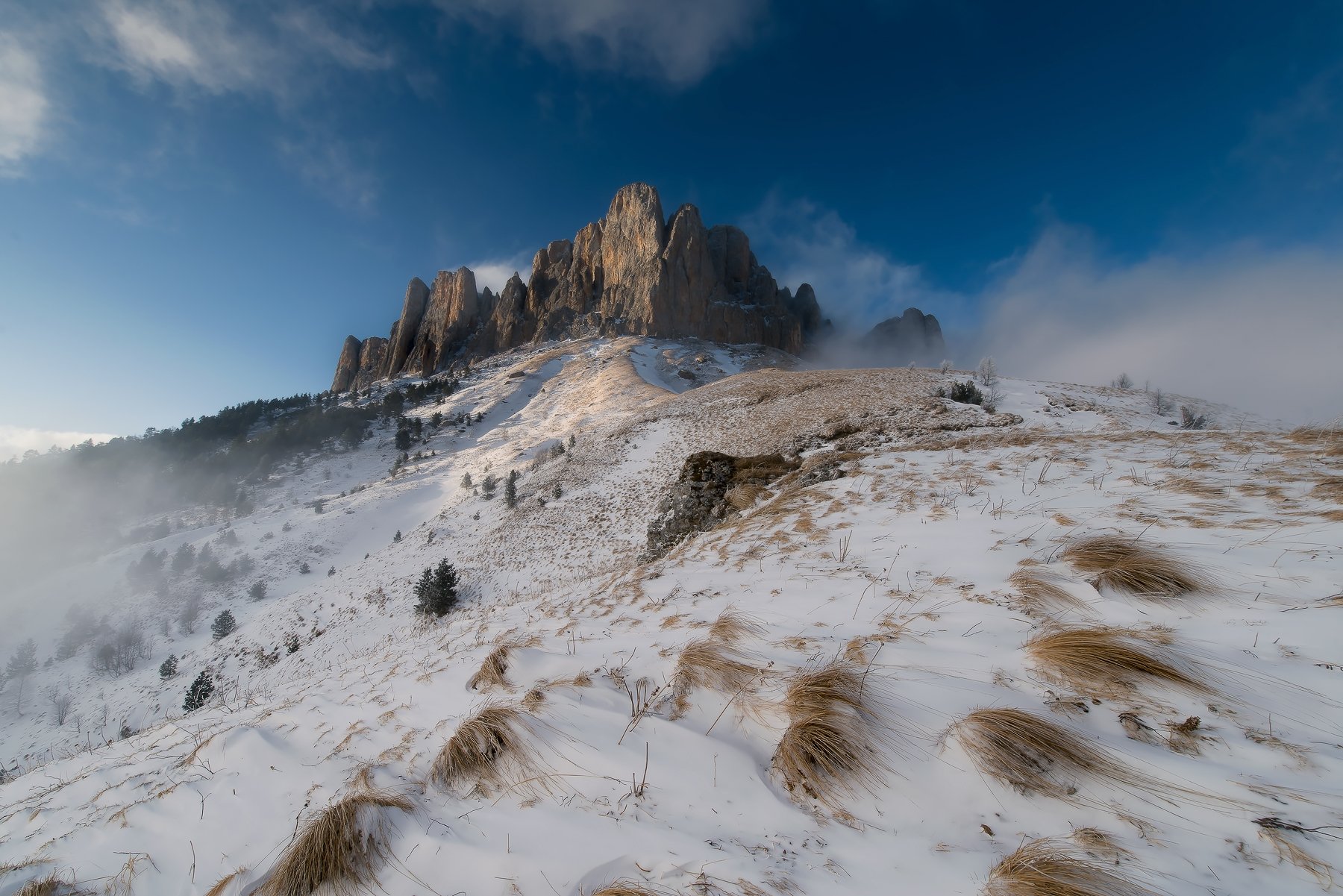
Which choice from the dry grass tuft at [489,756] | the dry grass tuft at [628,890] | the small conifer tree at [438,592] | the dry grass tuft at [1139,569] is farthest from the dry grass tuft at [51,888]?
the small conifer tree at [438,592]

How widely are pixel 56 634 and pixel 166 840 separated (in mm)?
29736

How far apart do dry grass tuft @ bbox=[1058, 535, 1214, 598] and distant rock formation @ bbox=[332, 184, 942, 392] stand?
70.0 m

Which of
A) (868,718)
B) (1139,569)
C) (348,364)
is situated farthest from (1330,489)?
(348,364)

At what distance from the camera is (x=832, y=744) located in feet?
6.24

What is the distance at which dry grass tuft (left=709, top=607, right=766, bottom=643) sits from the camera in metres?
3.02

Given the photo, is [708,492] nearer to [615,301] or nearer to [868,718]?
[868,718]

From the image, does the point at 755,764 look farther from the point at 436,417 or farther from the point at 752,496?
the point at 436,417

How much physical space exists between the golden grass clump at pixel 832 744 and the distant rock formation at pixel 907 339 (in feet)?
323

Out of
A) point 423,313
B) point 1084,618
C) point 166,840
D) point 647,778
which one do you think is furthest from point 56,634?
point 423,313

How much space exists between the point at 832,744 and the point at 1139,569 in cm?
238

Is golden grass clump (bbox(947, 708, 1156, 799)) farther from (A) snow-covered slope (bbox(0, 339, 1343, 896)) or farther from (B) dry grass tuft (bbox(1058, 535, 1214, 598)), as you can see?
(B) dry grass tuft (bbox(1058, 535, 1214, 598))

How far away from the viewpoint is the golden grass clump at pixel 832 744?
180 centimetres

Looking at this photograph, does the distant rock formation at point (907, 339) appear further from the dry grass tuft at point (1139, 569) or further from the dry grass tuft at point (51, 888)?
the dry grass tuft at point (51, 888)

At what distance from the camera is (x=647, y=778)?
6.49 feet
